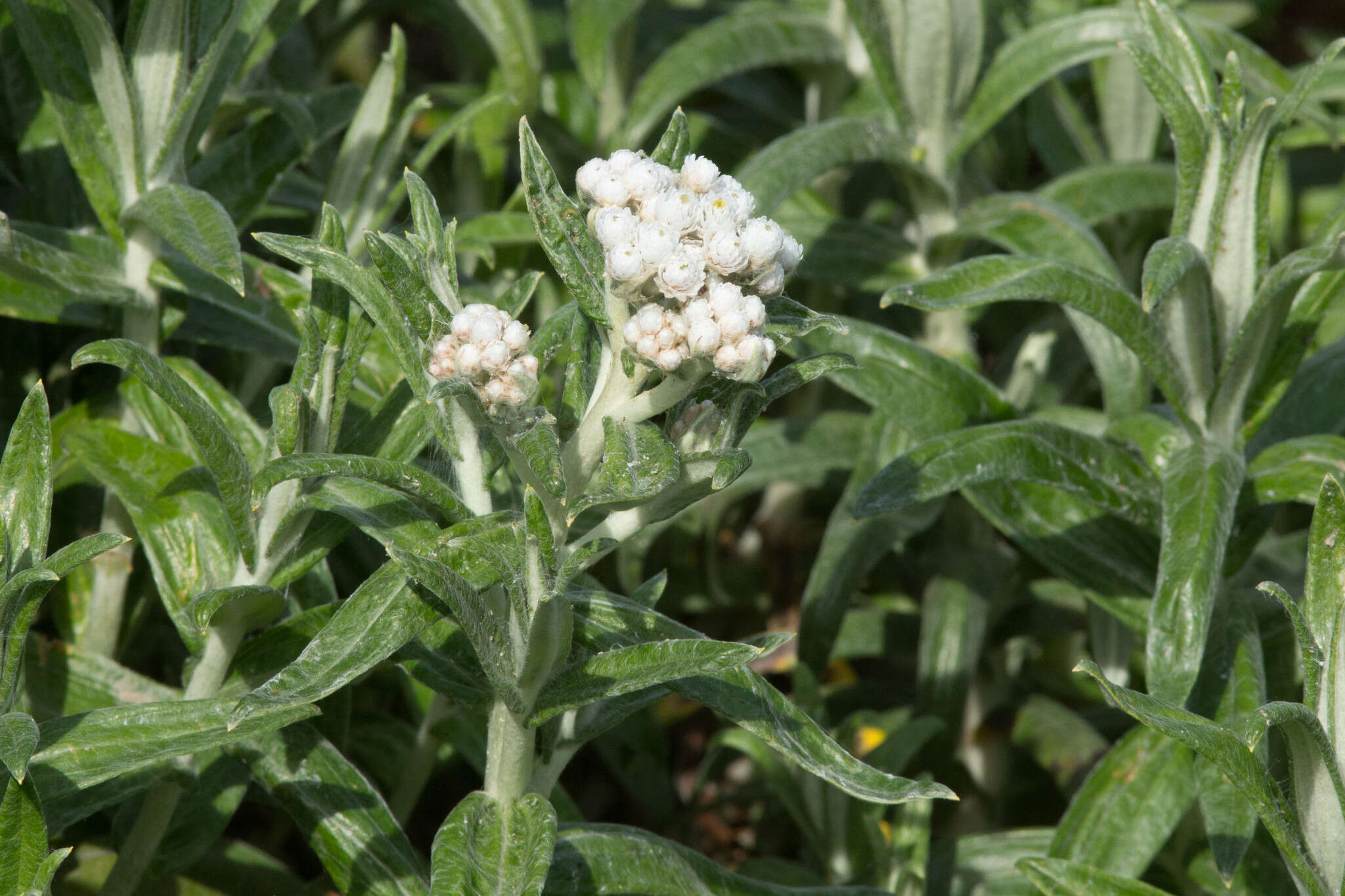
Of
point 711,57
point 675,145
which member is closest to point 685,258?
point 675,145

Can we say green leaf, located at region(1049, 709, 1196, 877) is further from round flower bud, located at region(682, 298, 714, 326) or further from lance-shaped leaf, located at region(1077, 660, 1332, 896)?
round flower bud, located at region(682, 298, 714, 326)

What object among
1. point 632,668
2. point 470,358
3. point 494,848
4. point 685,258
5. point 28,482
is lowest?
point 494,848

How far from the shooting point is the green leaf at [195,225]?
173 cm

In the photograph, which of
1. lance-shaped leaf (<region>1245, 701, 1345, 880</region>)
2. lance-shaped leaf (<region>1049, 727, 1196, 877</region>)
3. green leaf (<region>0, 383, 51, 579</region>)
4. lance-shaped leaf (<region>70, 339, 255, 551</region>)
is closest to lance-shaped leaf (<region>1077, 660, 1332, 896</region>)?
lance-shaped leaf (<region>1245, 701, 1345, 880</region>)

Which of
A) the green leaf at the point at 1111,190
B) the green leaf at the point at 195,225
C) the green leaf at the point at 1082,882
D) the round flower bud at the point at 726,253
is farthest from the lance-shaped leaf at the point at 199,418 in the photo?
the green leaf at the point at 1111,190

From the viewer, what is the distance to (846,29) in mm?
3156

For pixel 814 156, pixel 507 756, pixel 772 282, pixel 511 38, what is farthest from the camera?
pixel 511 38

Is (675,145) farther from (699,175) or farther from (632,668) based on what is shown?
(632,668)

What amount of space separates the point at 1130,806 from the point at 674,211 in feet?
4.46

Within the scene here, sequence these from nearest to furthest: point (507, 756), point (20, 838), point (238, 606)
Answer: point (20, 838), point (507, 756), point (238, 606)

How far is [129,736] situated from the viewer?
155 cm

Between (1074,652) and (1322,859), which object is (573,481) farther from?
(1074,652)

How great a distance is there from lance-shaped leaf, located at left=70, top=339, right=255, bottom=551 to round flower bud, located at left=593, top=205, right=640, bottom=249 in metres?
0.61

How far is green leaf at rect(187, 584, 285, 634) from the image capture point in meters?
1.57
